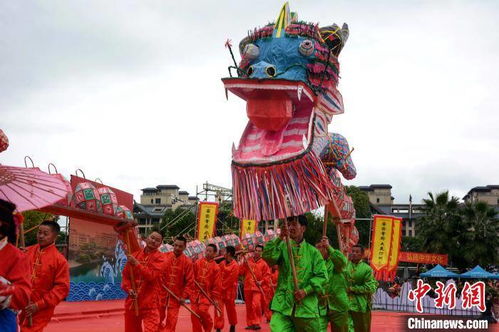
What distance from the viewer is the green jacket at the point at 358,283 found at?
298 inches

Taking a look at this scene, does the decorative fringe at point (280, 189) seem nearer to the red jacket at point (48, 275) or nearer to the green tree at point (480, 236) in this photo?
the red jacket at point (48, 275)

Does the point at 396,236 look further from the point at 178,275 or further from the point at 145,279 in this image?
the point at 145,279

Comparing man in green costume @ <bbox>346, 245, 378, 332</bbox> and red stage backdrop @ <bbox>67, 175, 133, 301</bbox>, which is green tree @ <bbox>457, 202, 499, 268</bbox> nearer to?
red stage backdrop @ <bbox>67, 175, 133, 301</bbox>

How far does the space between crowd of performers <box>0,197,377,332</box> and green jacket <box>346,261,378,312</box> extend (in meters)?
0.01

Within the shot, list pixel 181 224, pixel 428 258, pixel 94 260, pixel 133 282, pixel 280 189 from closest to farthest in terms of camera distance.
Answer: pixel 280 189, pixel 133 282, pixel 94 260, pixel 428 258, pixel 181 224

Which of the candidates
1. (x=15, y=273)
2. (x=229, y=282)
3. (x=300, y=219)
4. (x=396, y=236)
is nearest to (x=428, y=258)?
(x=396, y=236)

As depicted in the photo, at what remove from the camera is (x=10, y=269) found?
3.45m

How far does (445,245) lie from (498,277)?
6.37 meters

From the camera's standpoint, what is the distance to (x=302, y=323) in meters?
5.25

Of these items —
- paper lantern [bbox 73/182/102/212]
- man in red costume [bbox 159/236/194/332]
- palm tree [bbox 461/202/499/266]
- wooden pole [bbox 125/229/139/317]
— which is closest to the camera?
wooden pole [bbox 125/229/139/317]

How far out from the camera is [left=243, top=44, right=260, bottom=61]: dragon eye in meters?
6.45

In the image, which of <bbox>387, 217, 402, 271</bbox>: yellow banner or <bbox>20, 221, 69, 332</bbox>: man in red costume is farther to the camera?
<bbox>387, 217, 402, 271</bbox>: yellow banner

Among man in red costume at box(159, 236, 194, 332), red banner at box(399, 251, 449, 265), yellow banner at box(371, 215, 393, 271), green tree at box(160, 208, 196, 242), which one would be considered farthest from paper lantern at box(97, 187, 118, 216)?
green tree at box(160, 208, 196, 242)

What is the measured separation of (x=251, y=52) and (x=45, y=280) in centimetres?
302
